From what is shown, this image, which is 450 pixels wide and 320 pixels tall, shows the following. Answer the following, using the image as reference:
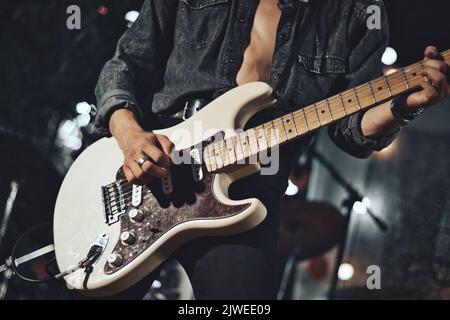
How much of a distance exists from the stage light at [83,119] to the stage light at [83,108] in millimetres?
20

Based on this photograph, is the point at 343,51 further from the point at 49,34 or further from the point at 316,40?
the point at 49,34

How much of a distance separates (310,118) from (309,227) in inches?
81.5

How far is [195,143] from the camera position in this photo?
1.65 m

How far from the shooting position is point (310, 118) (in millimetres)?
1568

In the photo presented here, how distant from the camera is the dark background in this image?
2771mm

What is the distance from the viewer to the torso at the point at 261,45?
1.79m

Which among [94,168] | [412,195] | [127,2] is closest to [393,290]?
[412,195]

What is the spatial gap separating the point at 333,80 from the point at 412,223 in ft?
5.10

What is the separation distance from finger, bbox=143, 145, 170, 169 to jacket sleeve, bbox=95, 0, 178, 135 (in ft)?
0.83

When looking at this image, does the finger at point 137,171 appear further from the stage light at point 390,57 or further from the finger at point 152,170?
the stage light at point 390,57

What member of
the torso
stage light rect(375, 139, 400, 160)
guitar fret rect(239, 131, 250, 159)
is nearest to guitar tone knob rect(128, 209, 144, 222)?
guitar fret rect(239, 131, 250, 159)

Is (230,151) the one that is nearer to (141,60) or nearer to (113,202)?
(113,202)

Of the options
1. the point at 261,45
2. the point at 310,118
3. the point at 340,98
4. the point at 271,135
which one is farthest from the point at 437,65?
the point at 261,45

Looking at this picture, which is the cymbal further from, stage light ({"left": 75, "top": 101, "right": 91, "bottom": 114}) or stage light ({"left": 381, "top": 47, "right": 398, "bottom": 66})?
stage light ({"left": 75, "top": 101, "right": 91, "bottom": 114})
